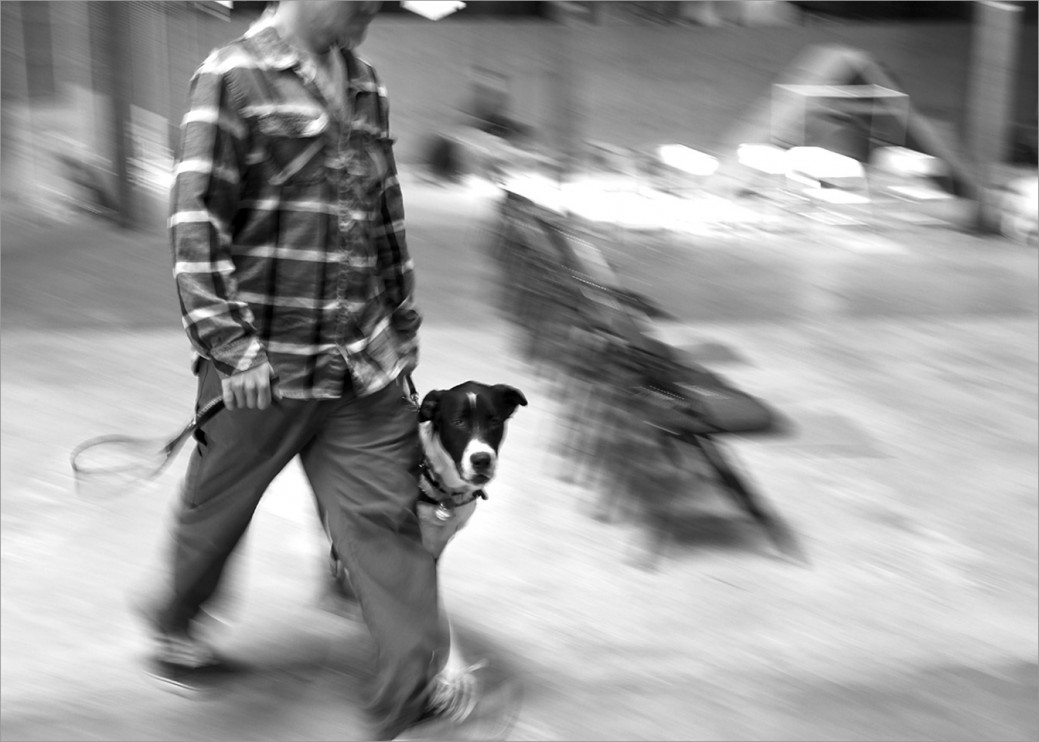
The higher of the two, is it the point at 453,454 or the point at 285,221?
the point at 285,221

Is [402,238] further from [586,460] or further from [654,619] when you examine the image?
[586,460]

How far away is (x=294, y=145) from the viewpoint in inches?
113

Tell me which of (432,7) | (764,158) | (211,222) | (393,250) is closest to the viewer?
(211,222)

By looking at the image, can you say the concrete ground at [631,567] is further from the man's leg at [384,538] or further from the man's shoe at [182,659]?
the man's leg at [384,538]

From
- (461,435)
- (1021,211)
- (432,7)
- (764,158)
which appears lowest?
(764,158)

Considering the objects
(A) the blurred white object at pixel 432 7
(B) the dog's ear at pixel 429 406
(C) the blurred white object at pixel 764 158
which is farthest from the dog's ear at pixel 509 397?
(A) the blurred white object at pixel 432 7

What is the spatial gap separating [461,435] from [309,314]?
1.86 feet

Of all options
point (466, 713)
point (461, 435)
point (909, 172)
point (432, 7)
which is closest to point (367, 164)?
point (461, 435)

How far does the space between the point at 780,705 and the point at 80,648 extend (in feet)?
6.72

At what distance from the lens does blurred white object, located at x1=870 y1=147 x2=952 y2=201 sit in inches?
554

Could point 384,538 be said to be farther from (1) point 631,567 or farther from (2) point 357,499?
(1) point 631,567

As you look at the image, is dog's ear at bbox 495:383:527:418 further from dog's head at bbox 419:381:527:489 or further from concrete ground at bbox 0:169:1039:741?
concrete ground at bbox 0:169:1039:741

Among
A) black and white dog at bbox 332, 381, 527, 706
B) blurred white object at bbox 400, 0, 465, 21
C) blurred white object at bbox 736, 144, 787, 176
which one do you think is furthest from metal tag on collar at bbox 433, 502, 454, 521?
blurred white object at bbox 400, 0, 465, 21

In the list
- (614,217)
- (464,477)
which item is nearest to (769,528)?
(464,477)
